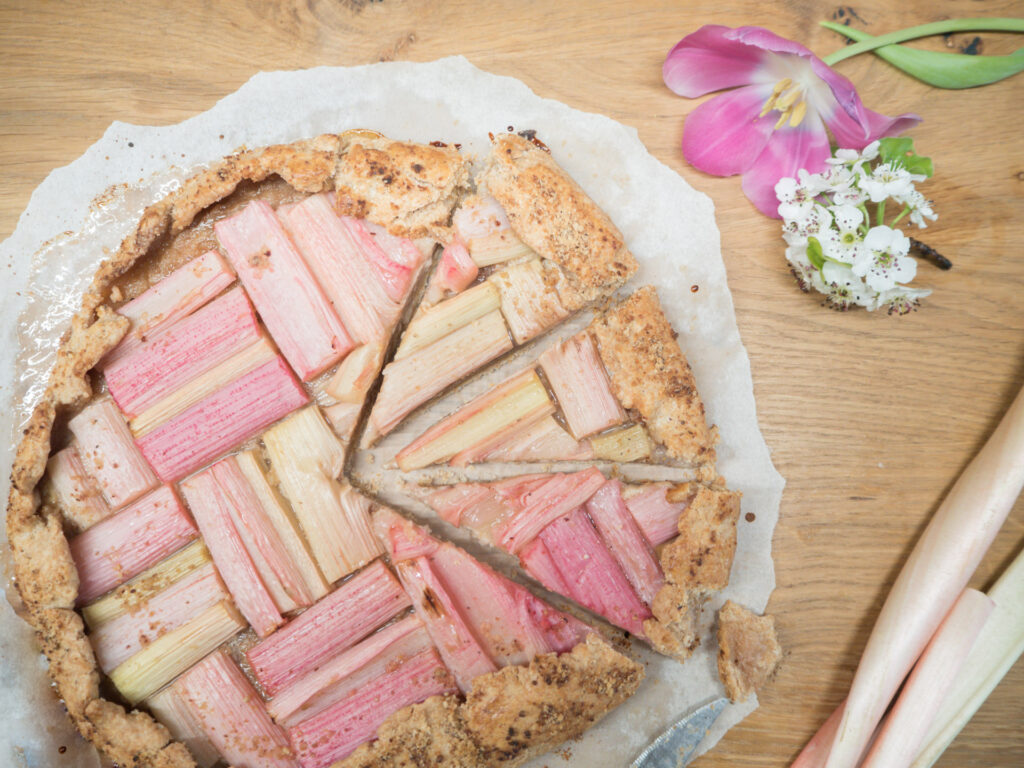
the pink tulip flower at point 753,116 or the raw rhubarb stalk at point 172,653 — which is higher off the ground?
the pink tulip flower at point 753,116

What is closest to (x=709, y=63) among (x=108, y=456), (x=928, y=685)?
(x=928, y=685)

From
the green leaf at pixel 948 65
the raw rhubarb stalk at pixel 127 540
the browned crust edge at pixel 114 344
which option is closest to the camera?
the browned crust edge at pixel 114 344

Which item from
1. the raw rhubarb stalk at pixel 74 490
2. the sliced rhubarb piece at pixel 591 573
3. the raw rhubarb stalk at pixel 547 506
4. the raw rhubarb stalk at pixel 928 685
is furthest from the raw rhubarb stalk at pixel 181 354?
the raw rhubarb stalk at pixel 928 685

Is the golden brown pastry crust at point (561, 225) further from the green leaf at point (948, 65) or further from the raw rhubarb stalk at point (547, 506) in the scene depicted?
the green leaf at point (948, 65)

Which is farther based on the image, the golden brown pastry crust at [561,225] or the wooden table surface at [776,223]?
the wooden table surface at [776,223]

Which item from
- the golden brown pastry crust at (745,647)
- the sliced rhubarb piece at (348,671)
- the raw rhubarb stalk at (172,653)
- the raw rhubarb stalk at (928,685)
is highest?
the raw rhubarb stalk at (172,653)

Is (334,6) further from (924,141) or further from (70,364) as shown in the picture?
(924,141)

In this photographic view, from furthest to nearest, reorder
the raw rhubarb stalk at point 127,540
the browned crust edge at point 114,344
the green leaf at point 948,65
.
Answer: the green leaf at point 948,65
the raw rhubarb stalk at point 127,540
the browned crust edge at point 114,344

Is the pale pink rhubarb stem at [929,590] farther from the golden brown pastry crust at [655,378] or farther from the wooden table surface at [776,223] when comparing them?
the golden brown pastry crust at [655,378]
